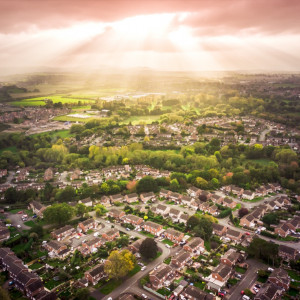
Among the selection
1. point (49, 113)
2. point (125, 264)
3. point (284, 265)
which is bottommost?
point (284, 265)

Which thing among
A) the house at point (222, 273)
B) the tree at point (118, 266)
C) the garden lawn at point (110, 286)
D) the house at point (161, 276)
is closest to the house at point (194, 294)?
the house at point (161, 276)

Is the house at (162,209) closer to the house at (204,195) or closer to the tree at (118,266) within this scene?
the house at (204,195)

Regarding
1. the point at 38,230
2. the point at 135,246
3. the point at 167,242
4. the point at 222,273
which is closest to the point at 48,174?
the point at 38,230

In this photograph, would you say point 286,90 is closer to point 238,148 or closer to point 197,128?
point 197,128

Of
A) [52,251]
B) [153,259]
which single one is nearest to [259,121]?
[153,259]

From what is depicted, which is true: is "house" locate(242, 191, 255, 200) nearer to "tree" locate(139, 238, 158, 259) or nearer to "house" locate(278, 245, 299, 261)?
"house" locate(278, 245, 299, 261)
